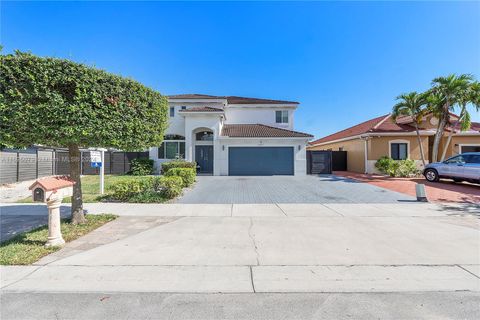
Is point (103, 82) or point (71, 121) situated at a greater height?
point (103, 82)

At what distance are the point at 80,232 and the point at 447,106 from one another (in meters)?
21.6

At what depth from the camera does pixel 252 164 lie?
19.8m

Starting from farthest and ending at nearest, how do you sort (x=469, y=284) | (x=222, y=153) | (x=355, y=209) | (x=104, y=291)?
(x=222, y=153) < (x=355, y=209) < (x=469, y=284) < (x=104, y=291)

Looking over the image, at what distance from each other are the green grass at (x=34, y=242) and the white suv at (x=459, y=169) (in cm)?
1702

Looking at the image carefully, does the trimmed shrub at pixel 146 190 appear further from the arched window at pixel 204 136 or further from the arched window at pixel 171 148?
the arched window at pixel 204 136

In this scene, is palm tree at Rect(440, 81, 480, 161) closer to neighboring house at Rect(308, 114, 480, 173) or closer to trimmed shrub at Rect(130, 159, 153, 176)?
neighboring house at Rect(308, 114, 480, 173)

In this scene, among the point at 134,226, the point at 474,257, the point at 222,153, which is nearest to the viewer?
the point at 474,257

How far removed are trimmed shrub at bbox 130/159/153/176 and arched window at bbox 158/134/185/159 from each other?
55.1 inches

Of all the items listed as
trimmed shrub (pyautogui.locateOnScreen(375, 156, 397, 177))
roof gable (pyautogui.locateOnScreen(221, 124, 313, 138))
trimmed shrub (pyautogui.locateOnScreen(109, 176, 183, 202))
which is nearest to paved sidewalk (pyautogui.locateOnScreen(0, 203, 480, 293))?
trimmed shrub (pyautogui.locateOnScreen(109, 176, 183, 202))

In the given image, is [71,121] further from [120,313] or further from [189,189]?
[189,189]

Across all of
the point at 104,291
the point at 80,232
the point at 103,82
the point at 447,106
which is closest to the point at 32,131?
the point at 103,82

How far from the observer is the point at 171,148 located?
68.2ft

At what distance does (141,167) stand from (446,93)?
2251cm

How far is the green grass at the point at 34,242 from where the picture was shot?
4290mm
